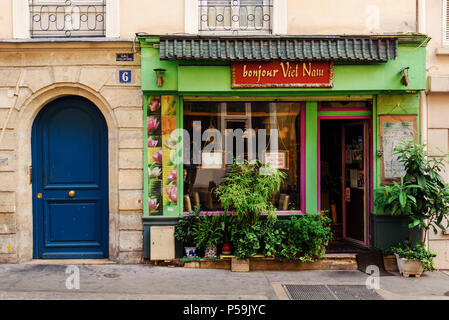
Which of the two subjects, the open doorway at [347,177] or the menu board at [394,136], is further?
the open doorway at [347,177]

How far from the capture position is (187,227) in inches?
291

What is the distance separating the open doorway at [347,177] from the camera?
315 inches

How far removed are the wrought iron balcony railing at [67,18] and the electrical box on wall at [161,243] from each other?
3551 mm

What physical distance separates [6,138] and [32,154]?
1.61 feet

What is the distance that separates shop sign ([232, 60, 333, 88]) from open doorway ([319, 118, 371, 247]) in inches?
48.8

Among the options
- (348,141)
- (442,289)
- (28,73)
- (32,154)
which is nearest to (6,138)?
(32,154)

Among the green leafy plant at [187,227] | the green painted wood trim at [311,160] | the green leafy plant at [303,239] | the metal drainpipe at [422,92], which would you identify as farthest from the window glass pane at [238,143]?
the metal drainpipe at [422,92]

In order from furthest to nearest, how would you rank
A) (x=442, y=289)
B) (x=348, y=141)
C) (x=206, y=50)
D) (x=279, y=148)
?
(x=348, y=141) → (x=279, y=148) → (x=206, y=50) → (x=442, y=289)

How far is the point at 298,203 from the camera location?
786 centimetres

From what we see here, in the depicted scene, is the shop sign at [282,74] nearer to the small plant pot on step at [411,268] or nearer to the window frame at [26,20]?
the window frame at [26,20]

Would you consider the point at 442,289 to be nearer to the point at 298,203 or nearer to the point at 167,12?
the point at 298,203

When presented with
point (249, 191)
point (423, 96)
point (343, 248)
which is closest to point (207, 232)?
point (249, 191)

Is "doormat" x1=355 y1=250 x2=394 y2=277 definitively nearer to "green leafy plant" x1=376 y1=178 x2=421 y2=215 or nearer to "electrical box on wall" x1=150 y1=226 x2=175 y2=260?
"green leafy plant" x1=376 y1=178 x2=421 y2=215

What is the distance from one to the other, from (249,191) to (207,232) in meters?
1.00
